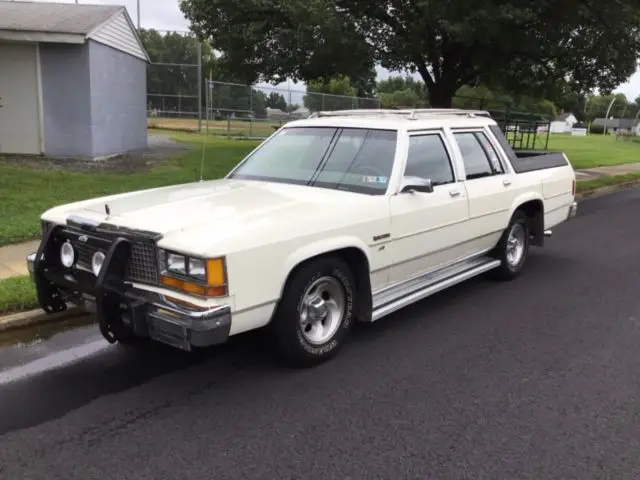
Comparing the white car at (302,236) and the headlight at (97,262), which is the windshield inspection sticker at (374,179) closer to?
the white car at (302,236)

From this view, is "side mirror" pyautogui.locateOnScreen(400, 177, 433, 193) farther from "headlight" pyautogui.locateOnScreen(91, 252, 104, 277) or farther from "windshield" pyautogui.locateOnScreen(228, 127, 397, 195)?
"headlight" pyautogui.locateOnScreen(91, 252, 104, 277)

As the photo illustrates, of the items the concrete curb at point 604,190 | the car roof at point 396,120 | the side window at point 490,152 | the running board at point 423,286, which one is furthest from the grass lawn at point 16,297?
the concrete curb at point 604,190

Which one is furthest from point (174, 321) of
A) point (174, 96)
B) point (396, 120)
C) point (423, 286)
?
point (174, 96)

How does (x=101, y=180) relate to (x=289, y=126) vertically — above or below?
below

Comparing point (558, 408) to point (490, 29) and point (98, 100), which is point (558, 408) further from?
point (98, 100)

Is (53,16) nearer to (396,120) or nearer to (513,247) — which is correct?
(396,120)

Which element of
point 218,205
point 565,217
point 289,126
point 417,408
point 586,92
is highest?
point 586,92

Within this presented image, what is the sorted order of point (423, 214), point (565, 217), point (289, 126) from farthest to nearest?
point (565, 217)
point (289, 126)
point (423, 214)

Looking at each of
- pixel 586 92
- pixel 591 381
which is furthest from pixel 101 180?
pixel 586 92

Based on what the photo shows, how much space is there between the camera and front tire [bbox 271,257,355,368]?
161 inches

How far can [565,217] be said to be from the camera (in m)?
7.65

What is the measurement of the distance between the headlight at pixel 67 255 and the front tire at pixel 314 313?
1423 mm

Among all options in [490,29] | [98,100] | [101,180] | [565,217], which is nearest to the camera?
[565,217]

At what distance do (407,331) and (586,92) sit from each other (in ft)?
59.6
